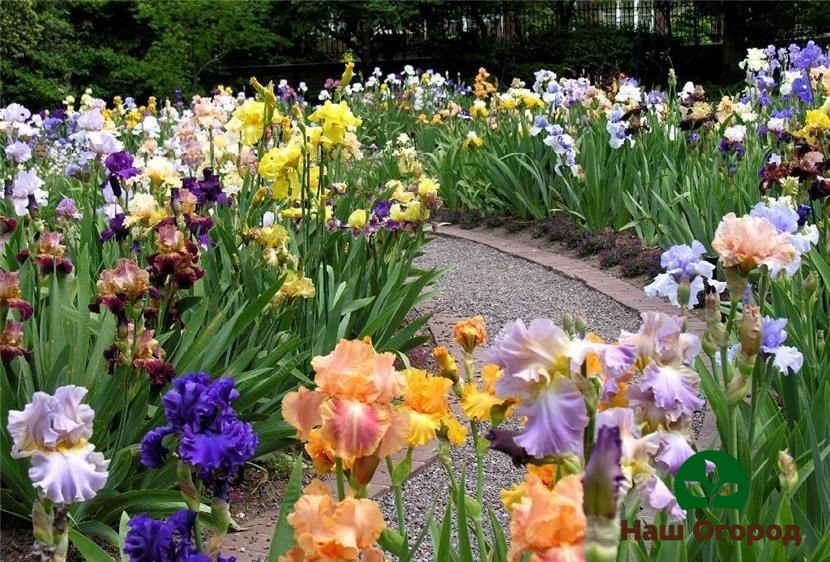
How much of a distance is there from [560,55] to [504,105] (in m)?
15.2

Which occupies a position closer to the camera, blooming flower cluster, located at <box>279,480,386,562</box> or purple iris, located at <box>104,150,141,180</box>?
blooming flower cluster, located at <box>279,480,386,562</box>

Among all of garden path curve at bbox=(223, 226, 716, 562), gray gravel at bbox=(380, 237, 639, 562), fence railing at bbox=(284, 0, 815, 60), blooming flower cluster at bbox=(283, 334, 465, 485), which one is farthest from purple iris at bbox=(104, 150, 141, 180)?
fence railing at bbox=(284, 0, 815, 60)

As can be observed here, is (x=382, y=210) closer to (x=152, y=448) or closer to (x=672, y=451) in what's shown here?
(x=152, y=448)

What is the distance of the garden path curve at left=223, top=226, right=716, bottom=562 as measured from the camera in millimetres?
2689

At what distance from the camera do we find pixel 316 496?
1086 millimetres

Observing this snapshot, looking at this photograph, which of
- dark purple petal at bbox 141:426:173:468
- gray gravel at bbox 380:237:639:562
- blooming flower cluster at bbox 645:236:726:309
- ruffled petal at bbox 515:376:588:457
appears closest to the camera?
ruffled petal at bbox 515:376:588:457

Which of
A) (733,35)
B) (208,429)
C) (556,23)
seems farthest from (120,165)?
(556,23)

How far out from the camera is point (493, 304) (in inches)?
193

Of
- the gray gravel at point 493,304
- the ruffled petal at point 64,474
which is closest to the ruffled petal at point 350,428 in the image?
the ruffled petal at point 64,474

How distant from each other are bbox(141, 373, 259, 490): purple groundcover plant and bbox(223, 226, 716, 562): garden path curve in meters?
1.28

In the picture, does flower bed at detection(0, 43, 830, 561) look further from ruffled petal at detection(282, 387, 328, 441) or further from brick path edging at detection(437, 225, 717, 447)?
brick path edging at detection(437, 225, 717, 447)

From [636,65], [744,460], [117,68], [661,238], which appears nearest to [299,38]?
[117,68]

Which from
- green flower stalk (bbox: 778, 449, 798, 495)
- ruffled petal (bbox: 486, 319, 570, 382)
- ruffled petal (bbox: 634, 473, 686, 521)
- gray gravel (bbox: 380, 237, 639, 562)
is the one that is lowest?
gray gravel (bbox: 380, 237, 639, 562)

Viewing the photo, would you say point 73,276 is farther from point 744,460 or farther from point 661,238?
point 661,238
